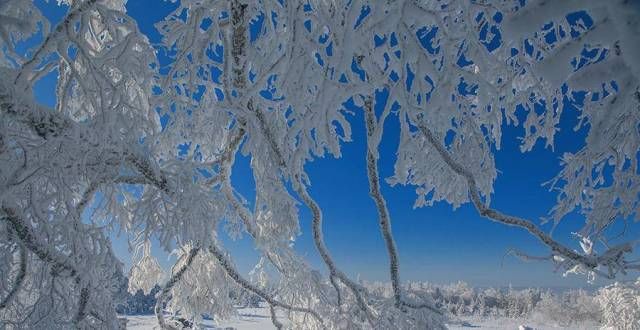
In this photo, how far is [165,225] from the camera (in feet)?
9.32

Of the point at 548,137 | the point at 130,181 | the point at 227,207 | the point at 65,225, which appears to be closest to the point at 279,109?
the point at 227,207

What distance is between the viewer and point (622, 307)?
42.3 feet

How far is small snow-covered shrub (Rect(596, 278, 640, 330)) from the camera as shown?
12.5 m

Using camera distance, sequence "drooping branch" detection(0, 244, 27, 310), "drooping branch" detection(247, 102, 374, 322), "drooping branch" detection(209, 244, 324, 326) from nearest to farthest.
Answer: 1. "drooping branch" detection(0, 244, 27, 310)
2. "drooping branch" detection(247, 102, 374, 322)
3. "drooping branch" detection(209, 244, 324, 326)

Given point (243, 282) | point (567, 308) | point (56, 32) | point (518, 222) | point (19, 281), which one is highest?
point (567, 308)

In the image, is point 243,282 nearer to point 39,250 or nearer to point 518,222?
point 39,250

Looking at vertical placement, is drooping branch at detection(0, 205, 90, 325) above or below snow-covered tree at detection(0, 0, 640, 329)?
below

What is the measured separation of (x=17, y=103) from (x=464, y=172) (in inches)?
98.4

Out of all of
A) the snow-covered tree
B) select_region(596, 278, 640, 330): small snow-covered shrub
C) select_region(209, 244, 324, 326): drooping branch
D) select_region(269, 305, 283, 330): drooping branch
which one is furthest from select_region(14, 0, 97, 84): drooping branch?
select_region(596, 278, 640, 330): small snow-covered shrub

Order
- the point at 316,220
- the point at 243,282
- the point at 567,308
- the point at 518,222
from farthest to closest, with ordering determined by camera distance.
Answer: the point at 567,308 < the point at 243,282 < the point at 316,220 < the point at 518,222

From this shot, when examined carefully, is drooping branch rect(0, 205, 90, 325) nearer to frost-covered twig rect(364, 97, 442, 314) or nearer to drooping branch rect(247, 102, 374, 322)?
drooping branch rect(247, 102, 374, 322)

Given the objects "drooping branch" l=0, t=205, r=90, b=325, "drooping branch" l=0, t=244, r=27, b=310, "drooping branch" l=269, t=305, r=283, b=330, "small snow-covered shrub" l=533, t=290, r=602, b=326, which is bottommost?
"drooping branch" l=0, t=244, r=27, b=310

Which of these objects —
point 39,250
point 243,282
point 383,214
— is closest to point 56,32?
point 39,250

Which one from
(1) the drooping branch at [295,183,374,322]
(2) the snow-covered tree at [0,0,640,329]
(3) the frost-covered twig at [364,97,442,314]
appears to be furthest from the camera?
(1) the drooping branch at [295,183,374,322]
